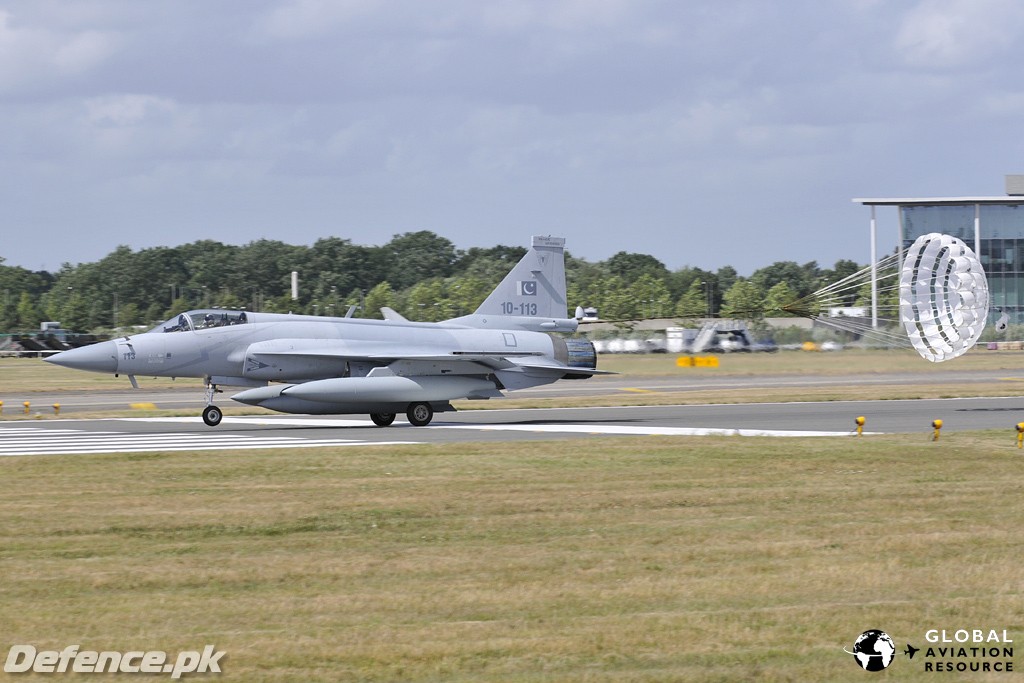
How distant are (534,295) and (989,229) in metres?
57.9

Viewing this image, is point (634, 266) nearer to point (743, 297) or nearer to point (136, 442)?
point (743, 297)

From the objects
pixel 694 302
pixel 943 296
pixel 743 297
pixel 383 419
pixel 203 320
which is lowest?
pixel 383 419

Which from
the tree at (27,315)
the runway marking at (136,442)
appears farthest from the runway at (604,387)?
the tree at (27,315)

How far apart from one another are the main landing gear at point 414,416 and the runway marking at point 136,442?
142 inches

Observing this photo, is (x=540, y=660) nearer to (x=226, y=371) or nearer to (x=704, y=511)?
(x=704, y=511)

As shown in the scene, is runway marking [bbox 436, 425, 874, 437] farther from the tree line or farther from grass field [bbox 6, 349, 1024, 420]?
the tree line

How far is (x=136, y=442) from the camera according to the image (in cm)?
2059

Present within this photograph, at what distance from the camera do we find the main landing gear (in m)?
24.8

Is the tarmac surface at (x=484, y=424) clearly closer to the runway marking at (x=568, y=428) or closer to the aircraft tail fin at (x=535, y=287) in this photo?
the runway marking at (x=568, y=428)

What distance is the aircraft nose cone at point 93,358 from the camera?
75.0ft

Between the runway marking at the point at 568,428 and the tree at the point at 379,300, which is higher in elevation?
the tree at the point at 379,300

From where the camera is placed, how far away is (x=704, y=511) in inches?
478

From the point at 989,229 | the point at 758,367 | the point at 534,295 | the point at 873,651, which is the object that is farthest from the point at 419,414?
the point at 989,229

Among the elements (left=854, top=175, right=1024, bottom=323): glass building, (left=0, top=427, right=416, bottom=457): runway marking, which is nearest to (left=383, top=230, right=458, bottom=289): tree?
(left=854, top=175, right=1024, bottom=323): glass building
